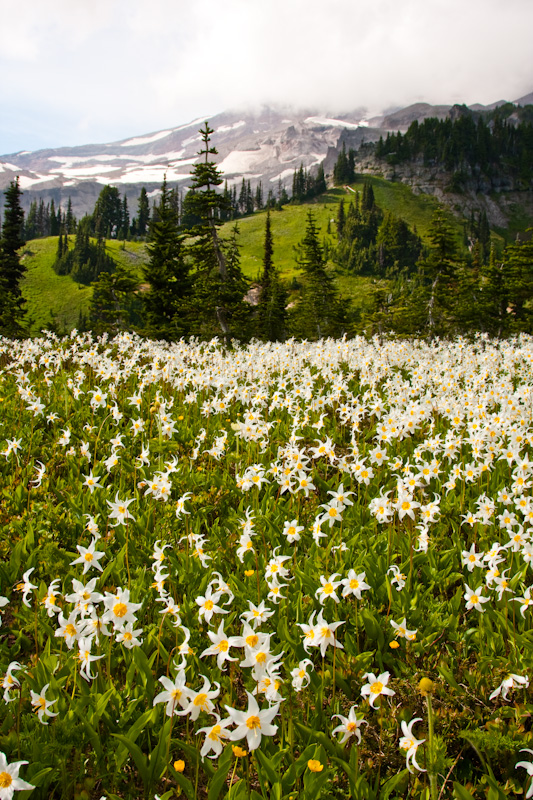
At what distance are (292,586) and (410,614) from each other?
2.68 ft

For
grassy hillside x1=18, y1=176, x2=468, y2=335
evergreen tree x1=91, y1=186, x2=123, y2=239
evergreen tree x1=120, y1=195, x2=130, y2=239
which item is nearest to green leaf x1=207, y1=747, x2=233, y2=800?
grassy hillside x1=18, y1=176, x2=468, y2=335

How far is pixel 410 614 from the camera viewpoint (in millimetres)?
2859

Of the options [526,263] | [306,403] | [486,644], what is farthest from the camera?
[526,263]

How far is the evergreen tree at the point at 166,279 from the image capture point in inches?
1126

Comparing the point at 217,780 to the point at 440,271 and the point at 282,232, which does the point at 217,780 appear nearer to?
the point at 440,271

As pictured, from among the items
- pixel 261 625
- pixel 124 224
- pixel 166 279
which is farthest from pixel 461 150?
pixel 261 625

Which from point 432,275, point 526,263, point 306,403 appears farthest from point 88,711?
point 526,263

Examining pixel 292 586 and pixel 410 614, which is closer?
pixel 410 614

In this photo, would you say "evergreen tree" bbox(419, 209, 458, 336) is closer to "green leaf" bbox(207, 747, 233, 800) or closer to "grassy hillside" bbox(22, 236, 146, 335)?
"green leaf" bbox(207, 747, 233, 800)

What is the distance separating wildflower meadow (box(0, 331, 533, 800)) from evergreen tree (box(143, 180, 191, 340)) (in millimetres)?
23428

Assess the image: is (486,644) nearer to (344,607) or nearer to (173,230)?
(344,607)

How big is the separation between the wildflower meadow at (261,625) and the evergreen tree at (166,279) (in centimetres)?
2343

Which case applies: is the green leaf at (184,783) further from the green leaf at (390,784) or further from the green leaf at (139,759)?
the green leaf at (390,784)

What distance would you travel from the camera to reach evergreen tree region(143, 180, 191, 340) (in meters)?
28.6
